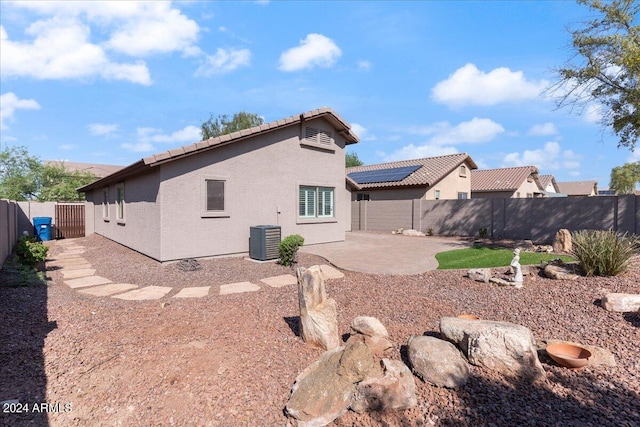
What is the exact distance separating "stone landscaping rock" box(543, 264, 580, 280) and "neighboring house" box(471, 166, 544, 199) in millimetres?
22446

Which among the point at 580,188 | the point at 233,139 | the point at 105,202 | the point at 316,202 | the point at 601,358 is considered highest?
the point at 580,188

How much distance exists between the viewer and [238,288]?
7.04m

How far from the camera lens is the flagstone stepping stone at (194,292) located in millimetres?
6441

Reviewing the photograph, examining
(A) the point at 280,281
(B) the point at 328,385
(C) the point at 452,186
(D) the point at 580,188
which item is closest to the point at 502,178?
(C) the point at 452,186

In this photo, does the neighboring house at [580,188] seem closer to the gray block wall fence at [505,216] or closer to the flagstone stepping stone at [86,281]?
the gray block wall fence at [505,216]

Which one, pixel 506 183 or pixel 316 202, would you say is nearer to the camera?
pixel 316 202

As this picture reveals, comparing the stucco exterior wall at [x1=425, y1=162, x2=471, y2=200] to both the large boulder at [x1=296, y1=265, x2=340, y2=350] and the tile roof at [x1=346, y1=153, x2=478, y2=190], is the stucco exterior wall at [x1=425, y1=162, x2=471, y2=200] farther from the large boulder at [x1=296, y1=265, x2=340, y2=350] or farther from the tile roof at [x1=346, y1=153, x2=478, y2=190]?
the large boulder at [x1=296, y1=265, x2=340, y2=350]

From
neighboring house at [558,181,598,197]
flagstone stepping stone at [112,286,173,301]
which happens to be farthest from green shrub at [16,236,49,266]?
neighboring house at [558,181,598,197]

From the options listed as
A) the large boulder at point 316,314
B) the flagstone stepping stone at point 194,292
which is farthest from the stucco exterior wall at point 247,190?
the large boulder at point 316,314

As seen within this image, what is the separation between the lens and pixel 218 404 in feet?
9.69

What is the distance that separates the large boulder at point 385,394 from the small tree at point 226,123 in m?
38.7

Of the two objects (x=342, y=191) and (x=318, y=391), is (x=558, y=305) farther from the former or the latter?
(x=342, y=191)

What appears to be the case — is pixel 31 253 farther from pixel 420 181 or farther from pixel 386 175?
pixel 386 175

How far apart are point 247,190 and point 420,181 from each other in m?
13.1
